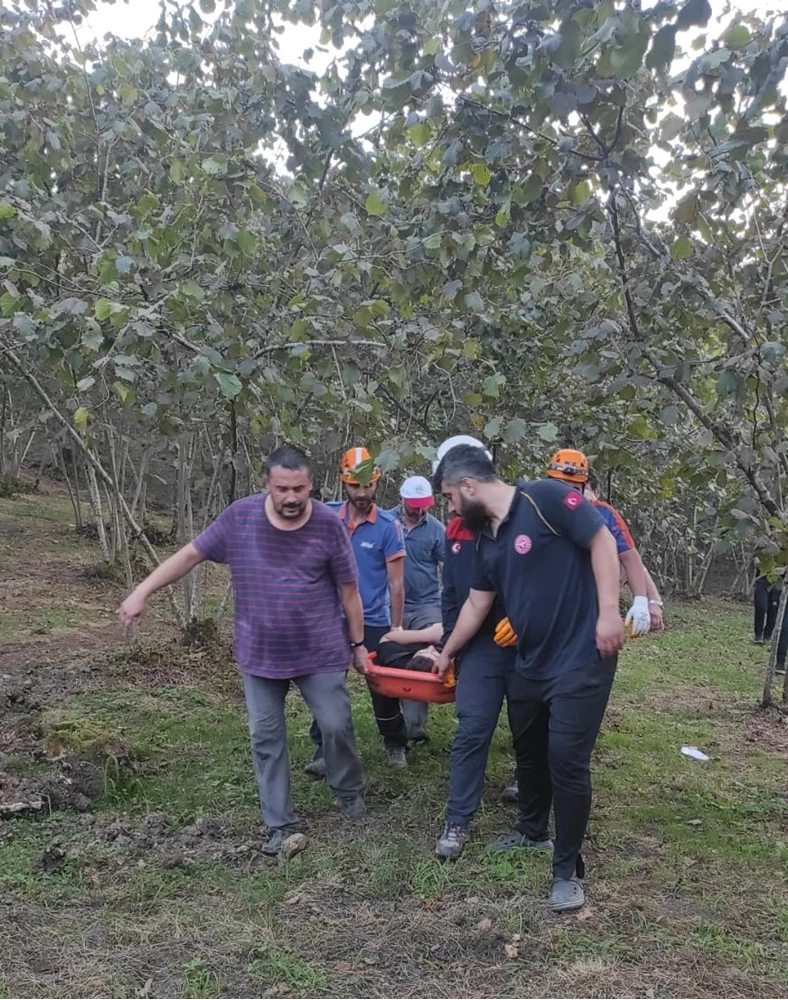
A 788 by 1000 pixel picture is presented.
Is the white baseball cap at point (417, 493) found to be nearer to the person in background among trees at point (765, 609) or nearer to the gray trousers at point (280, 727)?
the gray trousers at point (280, 727)

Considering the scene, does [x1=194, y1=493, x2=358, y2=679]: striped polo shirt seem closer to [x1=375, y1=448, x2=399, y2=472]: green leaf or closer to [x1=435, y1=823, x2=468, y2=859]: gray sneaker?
[x1=375, y1=448, x2=399, y2=472]: green leaf

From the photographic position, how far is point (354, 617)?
4.42 meters

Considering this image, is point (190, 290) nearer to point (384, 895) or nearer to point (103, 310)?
point (103, 310)

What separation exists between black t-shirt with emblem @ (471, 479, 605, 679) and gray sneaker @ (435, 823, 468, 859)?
36.1 inches

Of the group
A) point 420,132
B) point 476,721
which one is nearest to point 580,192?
point 420,132

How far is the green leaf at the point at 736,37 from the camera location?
3420 millimetres

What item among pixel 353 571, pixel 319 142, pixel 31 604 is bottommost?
pixel 31 604

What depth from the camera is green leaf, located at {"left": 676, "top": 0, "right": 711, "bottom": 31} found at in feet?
10.1

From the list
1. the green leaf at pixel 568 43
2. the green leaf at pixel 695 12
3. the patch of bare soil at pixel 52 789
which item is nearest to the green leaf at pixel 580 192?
the green leaf at pixel 568 43

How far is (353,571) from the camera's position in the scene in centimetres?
434

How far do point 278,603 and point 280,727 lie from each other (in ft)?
1.97

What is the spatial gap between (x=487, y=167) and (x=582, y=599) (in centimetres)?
233

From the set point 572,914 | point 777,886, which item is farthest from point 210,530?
point 777,886

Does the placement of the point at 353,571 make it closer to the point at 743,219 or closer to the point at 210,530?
the point at 210,530
